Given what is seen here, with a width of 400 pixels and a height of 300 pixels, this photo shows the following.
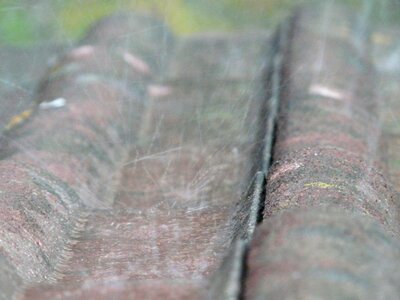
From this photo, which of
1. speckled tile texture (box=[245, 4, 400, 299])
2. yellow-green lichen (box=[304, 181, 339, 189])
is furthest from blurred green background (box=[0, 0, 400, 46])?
yellow-green lichen (box=[304, 181, 339, 189])

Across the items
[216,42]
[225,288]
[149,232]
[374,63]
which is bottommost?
[216,42]

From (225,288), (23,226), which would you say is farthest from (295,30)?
(225,288)

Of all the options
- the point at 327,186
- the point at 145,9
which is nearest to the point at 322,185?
the point at 327,186

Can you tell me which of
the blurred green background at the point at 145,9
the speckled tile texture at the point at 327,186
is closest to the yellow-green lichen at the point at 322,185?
the speckled tile texture at the point at 327,186

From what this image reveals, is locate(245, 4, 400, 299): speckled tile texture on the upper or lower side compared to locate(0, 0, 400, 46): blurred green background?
upper

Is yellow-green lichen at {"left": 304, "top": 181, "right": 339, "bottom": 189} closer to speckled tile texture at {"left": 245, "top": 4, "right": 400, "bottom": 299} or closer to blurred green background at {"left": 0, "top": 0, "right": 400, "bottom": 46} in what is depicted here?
speckled tile texture at {"left": 245, "top": 4, "right": 400, "bottom": 299}

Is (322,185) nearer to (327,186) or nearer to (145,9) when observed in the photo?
(327,186)

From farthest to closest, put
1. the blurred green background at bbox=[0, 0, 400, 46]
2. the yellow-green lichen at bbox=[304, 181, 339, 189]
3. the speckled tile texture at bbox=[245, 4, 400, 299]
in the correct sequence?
the blurred green background at bbox=[0, 0, 400, 46], the yellow-green lichen at bbox=[304, 181, 339, 189], the speckled tile texture at bbox=[245, 4, 400, 299]

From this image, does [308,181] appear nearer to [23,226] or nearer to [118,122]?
[23,226]
